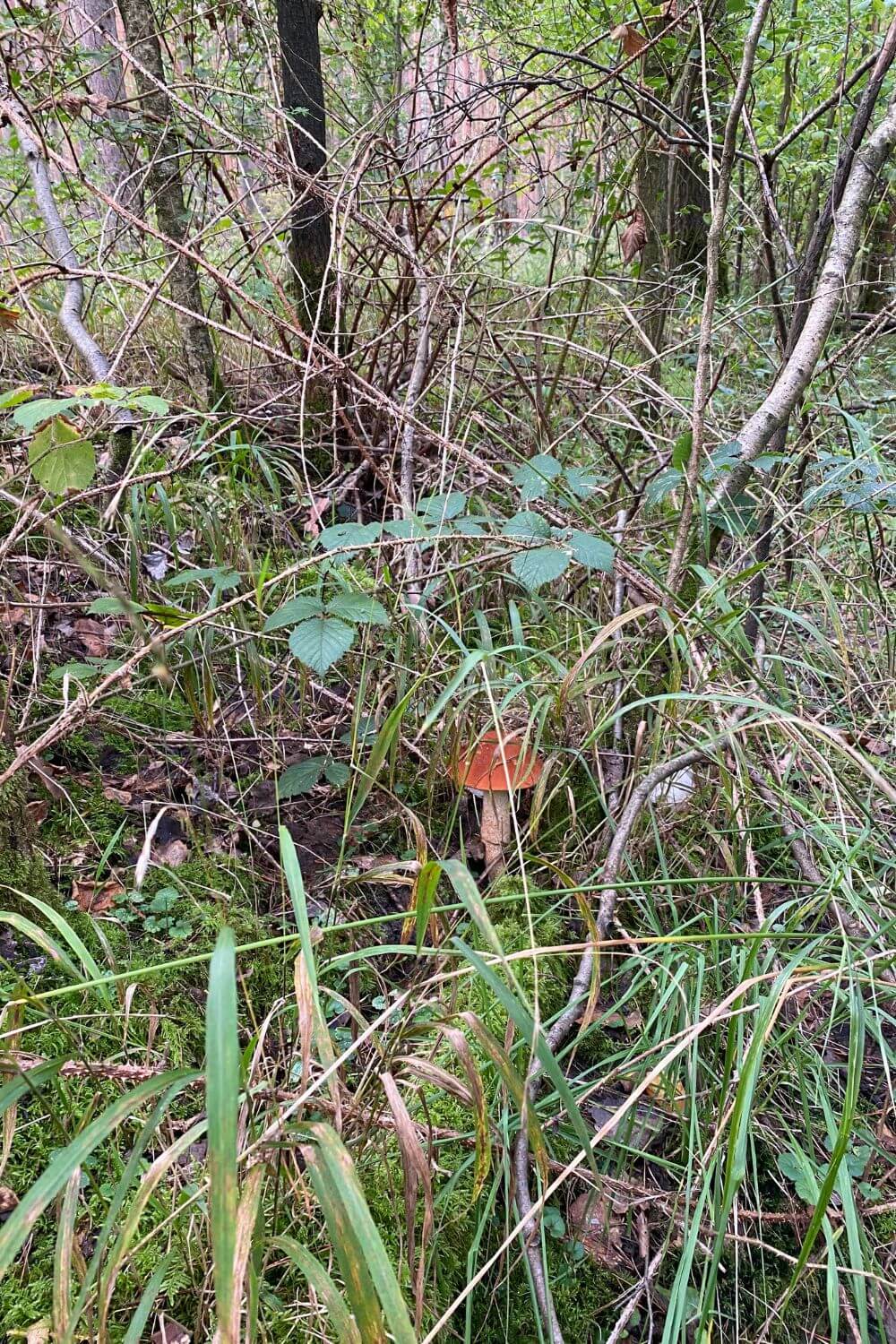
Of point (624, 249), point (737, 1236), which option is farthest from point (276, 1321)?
point (624, 249)

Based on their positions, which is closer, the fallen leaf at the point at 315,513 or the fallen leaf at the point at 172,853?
the fallen leaf at the point at 172,853

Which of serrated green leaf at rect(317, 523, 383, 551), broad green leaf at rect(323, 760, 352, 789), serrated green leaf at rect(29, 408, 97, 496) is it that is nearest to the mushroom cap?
broad green leaf at rect(323, 760, 352, 789)

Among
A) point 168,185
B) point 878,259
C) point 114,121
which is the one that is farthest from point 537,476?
point 878,259

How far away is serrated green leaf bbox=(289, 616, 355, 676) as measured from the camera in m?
1.51

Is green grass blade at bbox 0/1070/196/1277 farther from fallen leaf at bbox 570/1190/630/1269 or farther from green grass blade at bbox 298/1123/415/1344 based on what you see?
fallen leaf at bbox 570/1190/630/1269

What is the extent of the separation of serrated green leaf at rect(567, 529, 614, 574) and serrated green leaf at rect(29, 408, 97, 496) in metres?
0.92

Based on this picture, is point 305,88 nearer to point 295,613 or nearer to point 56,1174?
point 295,613

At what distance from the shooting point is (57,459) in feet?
4.83

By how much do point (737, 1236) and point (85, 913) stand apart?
44.8 inches

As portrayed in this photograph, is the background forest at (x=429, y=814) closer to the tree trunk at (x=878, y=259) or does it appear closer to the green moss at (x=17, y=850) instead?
the green moss at (x=17, y=850)

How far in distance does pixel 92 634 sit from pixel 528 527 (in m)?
1.27

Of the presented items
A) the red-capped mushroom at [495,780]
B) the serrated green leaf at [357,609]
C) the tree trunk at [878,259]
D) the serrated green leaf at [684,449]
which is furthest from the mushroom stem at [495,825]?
the tree trunk at [878,259]

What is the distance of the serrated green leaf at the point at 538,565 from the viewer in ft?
5.23

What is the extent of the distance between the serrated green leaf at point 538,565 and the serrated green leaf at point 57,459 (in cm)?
81
